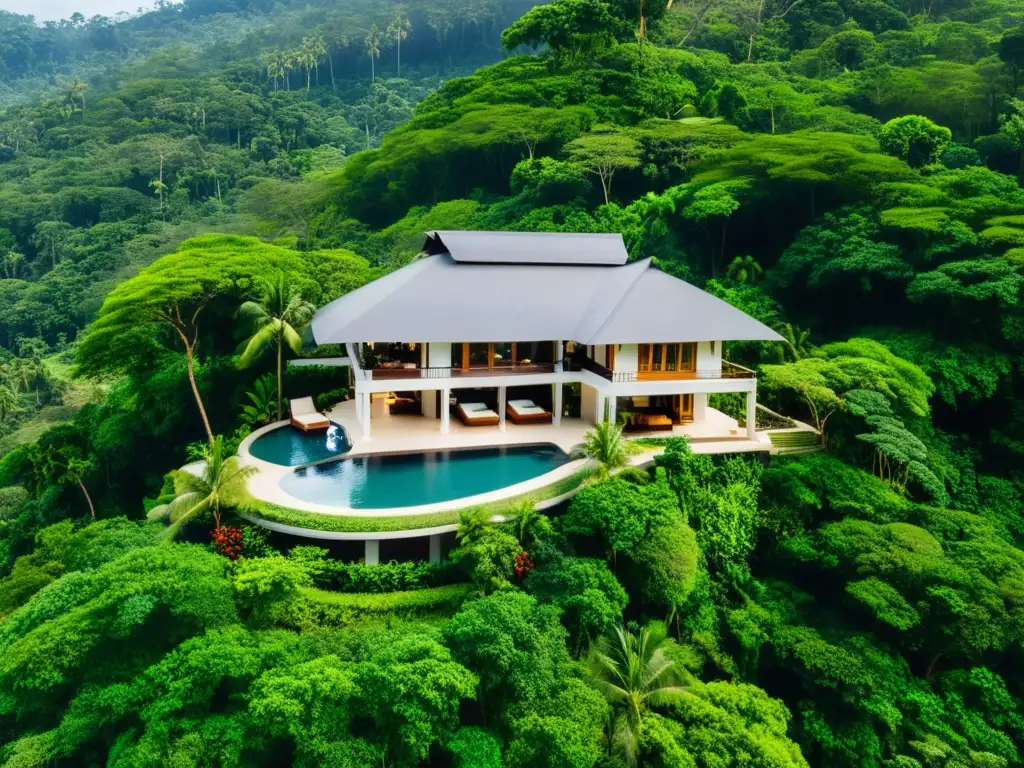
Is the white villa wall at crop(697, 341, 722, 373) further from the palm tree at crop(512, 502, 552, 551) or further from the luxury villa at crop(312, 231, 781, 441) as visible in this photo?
the palm tree at crop(512, 502, 552, 551)

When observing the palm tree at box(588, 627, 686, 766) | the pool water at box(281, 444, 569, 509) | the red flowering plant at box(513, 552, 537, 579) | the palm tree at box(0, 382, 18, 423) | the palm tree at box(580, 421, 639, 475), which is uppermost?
the palm tree at box(580, 421, 639, 475)

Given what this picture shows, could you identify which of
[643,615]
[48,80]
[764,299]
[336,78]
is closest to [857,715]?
[643,615]

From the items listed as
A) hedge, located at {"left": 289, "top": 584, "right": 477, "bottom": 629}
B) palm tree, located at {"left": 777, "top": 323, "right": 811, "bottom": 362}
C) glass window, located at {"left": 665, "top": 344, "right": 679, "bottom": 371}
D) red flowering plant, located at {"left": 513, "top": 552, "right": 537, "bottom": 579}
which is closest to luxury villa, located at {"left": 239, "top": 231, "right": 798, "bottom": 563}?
glass window, located at {"left": 665, "top": 344, "right": 679, "bottom": 371}

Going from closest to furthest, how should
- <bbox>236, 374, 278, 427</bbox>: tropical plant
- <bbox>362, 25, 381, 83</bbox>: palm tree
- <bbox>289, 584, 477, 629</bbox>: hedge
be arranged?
<bbox>289, 584, 477, 629</bbox>: hedge → <bbox>236, 374, 278, 427</bbox>: tropical plant → <bbox>362, 25, 381, 83</bbox>: palm tree

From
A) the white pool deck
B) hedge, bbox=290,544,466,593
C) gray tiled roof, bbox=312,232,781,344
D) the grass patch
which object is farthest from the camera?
gray tiled roof, bbox=312,232,781,344

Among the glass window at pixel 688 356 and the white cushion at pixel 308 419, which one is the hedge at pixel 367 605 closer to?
the white cushion at pixel 308 419

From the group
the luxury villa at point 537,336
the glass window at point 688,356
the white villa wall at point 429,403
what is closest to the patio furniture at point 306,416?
the luxury villa at point 537,336

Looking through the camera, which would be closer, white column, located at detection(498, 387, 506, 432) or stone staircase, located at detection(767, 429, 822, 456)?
stone staircase, located at detection(767, 429, 822, 456)

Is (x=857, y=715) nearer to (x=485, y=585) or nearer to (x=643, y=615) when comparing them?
(x=643, y=615)
